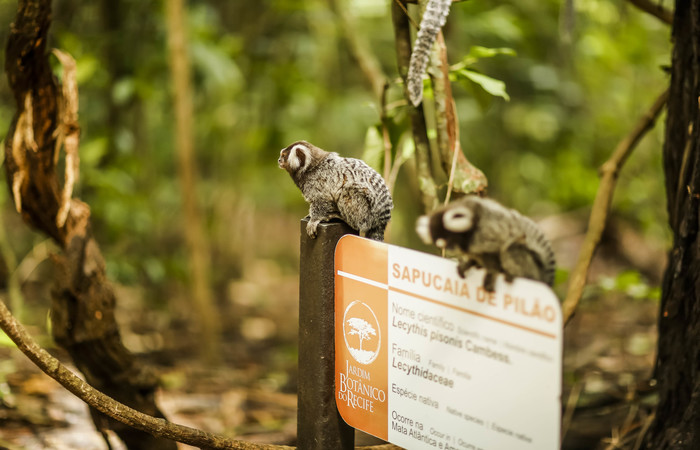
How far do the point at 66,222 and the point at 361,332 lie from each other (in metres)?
1.49

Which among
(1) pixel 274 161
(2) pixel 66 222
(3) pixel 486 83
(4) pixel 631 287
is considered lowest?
(1) pixel 274 161

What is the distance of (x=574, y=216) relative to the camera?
25.2ft

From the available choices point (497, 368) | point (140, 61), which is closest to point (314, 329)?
point (497, 368)

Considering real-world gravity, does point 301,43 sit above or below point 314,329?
above

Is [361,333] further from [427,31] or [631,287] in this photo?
[631,287]

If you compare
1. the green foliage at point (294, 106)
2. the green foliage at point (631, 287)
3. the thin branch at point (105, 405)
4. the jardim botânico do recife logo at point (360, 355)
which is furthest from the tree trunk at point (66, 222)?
the green foliage at point (631, 287)

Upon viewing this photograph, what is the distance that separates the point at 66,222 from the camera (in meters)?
2.72

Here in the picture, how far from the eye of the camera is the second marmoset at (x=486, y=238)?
5.14ft

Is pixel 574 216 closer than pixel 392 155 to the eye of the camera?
No

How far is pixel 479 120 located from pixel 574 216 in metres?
1.68

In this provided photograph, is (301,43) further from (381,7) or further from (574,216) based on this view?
(574,216)

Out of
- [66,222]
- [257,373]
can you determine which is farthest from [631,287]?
[257,373]

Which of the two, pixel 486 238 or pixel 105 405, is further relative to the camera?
pixel 105 405

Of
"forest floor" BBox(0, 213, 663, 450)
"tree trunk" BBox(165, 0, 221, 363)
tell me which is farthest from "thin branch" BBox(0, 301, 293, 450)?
"tree trunk" BBox(165, 0, 221, 363)
